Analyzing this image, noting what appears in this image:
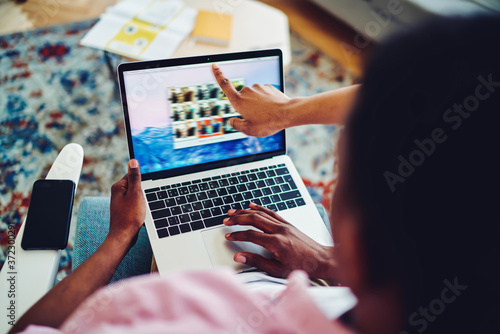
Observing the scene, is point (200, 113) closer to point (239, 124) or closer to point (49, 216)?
point (239, 124)

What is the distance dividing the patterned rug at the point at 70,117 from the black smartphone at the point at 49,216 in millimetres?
624

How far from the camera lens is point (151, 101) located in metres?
0.93

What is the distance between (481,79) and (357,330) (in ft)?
1.31

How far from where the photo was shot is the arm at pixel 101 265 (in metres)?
0.68

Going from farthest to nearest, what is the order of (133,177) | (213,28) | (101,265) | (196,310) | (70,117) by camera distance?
(70,117) → (213,28) → (133,177) → (101,265) → (196,310)

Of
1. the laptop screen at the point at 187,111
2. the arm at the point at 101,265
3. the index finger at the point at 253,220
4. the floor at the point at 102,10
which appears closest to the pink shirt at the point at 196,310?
the arm at the point at 101,265

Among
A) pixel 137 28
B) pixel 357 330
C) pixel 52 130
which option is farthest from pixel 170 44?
pixel 357 330

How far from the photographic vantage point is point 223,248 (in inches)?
35.0

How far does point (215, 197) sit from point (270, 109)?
27 centimetres

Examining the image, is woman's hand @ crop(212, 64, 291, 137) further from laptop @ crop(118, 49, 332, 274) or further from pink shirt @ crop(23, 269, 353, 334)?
pink shirt @ crop(23, 269, 353, 334)

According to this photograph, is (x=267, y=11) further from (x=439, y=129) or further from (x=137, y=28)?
(x=439, y=129)

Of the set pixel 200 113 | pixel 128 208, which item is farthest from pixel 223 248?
pixel 200 113

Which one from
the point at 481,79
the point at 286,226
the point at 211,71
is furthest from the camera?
the point at 211,71

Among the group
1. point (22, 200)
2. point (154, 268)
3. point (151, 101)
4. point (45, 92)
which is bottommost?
point (22, 200)
